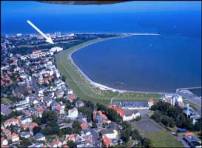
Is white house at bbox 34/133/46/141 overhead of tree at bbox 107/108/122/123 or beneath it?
beneath

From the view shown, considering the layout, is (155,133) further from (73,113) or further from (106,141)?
(73,113)

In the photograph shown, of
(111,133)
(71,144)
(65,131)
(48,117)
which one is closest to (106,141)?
(111,133)

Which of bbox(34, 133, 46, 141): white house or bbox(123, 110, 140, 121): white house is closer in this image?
bbox(34, 133, 46, 141): white house

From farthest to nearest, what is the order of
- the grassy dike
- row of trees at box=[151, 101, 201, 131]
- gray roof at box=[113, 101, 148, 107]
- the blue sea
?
the blue sea < the grassy dike < gray roof at box=[113, 101, 148, 107] < row of trees at box=[151, 101, 201, 131]

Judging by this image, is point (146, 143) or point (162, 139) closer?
point (146, 143)

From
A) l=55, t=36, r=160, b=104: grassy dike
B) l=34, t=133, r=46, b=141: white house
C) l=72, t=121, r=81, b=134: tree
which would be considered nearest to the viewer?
l=34, t=133, r=46, b=141: white house

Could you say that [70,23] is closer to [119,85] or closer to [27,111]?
[119,85]

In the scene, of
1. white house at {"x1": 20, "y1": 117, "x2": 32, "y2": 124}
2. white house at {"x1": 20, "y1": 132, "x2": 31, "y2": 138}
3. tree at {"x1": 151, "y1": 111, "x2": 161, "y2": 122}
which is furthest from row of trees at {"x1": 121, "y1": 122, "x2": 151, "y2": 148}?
white house at {"x1": 20, "y1": 117, "x2": 32, "y2": 124}

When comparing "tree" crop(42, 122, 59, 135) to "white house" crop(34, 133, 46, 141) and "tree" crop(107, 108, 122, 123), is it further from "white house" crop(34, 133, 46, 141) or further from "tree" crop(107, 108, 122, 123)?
"tree" crop(107, 108, 122, 123)
